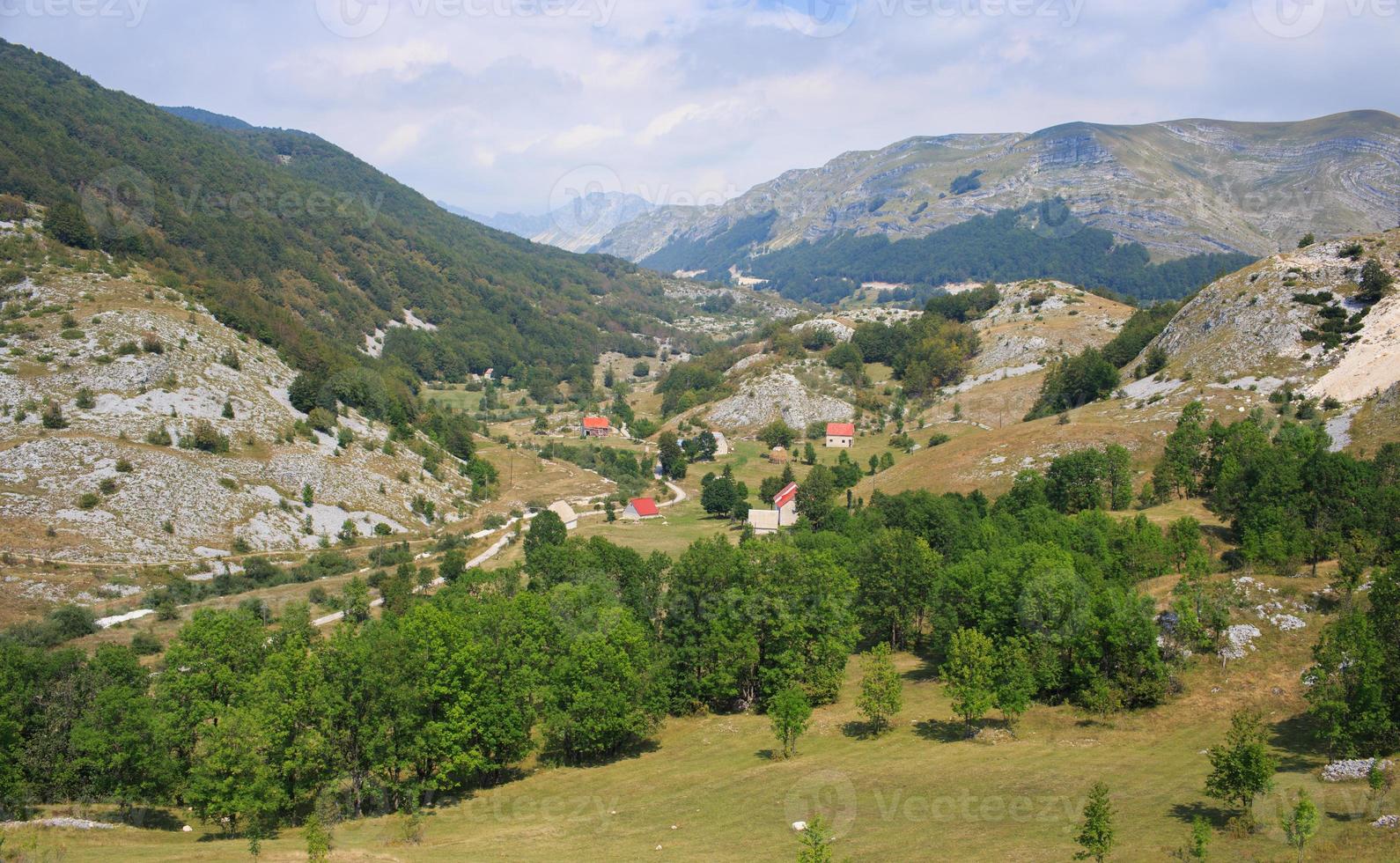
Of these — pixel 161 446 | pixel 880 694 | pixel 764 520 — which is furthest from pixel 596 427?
pixel 880 694

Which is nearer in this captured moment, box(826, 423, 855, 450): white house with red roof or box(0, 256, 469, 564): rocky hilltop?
box(0, 256, 469, 564): rocky hilltop

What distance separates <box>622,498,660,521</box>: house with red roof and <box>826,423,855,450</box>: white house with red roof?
32.7 metres

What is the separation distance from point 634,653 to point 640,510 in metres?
50.4

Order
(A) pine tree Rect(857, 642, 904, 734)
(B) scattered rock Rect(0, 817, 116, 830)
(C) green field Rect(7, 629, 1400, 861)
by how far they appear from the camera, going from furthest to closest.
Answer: (A) pine tree Rect(857, 642, 904, 734), (B) scattered rock Rect(0, 817, 116, 830), (C) green field Rect(7, 629, 1400, 861)

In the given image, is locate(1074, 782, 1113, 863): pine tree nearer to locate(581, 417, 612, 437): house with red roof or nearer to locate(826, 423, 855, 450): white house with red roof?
locate(826, 423, 855, 450): white house with red roof

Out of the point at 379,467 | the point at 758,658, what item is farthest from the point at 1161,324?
the point at 379,467

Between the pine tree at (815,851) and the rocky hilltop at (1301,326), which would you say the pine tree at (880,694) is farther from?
the rocky hilltop at (1301,326)

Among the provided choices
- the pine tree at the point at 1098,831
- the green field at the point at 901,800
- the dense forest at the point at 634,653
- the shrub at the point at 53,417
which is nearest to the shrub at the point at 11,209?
the shrub at the point at 53,417

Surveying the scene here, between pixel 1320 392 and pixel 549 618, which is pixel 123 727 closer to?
pixel 549 618

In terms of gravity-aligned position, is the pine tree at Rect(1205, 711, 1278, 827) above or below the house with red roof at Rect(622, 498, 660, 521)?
below

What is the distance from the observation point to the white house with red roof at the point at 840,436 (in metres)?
118

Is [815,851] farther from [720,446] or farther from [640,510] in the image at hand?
[720,446]

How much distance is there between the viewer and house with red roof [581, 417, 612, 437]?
141m

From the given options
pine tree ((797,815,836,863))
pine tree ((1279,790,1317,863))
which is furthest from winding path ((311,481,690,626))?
pine tree ((1279,790,1317,863))
